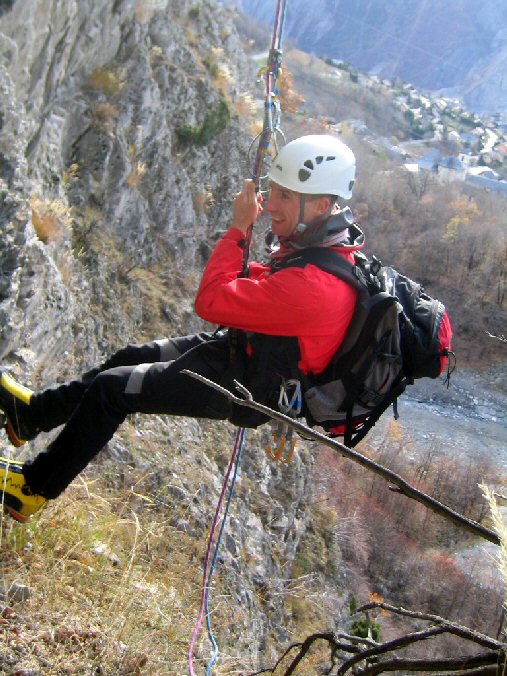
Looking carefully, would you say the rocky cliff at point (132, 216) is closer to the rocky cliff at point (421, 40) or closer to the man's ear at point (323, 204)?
the man's ear at point (323, 204)

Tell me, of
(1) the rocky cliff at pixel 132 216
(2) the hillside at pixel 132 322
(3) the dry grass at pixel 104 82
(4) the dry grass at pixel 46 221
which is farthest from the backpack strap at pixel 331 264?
(3) the dry grass at pixel 104 82

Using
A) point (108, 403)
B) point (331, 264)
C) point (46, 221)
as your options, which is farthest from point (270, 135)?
point (46, 221)

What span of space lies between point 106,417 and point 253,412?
2.22ft

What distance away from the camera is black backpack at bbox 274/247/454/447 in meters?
2.93

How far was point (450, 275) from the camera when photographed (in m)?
44.8

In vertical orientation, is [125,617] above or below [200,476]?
above

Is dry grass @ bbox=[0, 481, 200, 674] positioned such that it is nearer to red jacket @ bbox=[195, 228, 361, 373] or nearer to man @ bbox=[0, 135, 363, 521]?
man @ bbox=[0, 135, 363, 521]

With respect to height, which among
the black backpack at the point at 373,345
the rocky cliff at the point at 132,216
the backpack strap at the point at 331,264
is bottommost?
the rocky cliff at the point at 132,216

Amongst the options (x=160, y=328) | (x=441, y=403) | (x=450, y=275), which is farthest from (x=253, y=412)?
(x=450, y=275)

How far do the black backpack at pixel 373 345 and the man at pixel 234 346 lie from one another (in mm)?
58

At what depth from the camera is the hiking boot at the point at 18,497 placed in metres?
2.70

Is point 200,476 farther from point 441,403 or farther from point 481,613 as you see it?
point 441,403

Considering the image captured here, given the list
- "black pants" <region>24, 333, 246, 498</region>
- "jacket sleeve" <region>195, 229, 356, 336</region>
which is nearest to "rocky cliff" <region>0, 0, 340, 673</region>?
"black pants" <region>24, 333, 246, 498</region>

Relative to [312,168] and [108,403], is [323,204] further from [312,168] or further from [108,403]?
[108,403]
